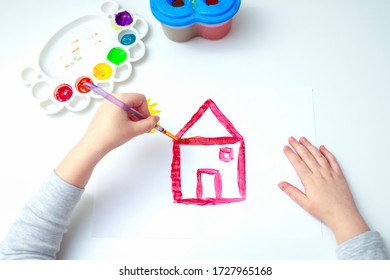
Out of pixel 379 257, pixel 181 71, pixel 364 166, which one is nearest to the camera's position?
pixel 379 257

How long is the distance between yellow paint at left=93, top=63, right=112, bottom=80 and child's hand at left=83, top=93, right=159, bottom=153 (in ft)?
0.51

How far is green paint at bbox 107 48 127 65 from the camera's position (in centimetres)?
88

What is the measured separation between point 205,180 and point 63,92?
16.0 inches

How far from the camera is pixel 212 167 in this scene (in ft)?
2.57

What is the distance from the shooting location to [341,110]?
2.68 ft

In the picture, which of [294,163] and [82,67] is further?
[82,67]

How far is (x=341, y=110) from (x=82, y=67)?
0.63 m

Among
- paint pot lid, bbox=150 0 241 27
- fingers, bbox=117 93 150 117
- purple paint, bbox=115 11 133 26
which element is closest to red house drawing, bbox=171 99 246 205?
fingers, bbox=117 93 150 117

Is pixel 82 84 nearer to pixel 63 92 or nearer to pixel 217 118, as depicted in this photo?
pixel 63 92

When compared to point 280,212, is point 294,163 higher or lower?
higher

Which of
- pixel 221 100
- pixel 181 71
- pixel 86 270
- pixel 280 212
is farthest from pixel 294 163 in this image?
pixel 86 270

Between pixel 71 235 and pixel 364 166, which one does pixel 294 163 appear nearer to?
pixel 364 166

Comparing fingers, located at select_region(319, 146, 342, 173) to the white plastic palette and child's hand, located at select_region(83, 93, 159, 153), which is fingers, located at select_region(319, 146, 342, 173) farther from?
the white plastic palette

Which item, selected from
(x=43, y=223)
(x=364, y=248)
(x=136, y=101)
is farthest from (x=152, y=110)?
(x=364, y=248)
